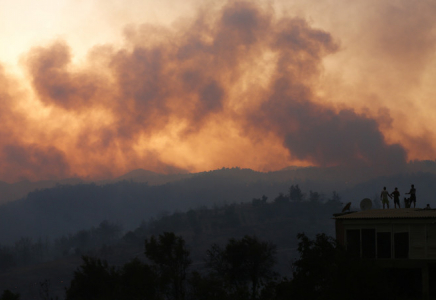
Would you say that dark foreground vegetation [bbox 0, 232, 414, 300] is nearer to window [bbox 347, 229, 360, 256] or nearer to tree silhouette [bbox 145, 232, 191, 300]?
tree silhouette [bbox 145, 232, 191, 300]

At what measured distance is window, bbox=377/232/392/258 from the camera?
32438mm

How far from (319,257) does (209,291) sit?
16233 millimetres

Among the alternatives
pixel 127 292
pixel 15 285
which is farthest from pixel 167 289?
pixel 15 285

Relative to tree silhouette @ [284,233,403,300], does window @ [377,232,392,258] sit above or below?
above

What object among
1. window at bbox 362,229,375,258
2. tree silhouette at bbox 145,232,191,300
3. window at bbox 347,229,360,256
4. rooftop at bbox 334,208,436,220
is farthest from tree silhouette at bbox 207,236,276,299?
window at bbox 362,229,375,258

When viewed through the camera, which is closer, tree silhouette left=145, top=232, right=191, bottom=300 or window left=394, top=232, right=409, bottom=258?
window left=394, top=232, right=409, bottom=258

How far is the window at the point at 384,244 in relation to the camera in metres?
32.4

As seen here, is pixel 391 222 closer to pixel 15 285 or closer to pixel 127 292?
pixel 127 292

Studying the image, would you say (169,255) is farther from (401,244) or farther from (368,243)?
(401,244)

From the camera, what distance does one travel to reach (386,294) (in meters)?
27.1

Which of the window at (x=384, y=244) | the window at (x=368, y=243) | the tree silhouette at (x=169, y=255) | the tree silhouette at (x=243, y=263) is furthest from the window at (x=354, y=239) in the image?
the tree silhouette at (x=243, y=263)

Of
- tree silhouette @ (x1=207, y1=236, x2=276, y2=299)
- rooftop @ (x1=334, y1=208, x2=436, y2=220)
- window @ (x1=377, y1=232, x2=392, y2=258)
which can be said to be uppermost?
rooftop @ (x1=334, y1=208, x2=436, y2=220)

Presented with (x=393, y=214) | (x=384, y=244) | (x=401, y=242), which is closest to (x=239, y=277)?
(x=384, y=244)

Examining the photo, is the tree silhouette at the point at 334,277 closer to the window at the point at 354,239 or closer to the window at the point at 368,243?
the window at the point at 354,239
